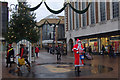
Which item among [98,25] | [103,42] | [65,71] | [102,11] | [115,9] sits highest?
[102,11]

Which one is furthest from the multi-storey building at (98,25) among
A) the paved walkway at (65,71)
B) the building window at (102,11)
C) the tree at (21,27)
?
the paved walkway at (65,71)

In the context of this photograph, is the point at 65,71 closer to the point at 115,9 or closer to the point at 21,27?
the point at 21,27

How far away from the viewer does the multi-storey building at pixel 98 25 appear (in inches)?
966

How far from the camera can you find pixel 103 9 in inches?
1065

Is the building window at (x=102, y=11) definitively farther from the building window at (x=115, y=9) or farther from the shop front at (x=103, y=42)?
the shop front at (x=103, y=42)

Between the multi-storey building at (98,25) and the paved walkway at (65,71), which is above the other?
the multi-storey building at (98,25)

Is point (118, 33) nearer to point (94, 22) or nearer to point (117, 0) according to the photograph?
point (117, 0)

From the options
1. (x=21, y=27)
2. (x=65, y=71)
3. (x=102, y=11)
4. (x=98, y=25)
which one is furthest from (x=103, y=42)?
(x=65, y=71)

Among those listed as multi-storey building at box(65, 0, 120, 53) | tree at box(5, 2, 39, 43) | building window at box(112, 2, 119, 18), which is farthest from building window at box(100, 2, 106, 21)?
tree at box(5, 2, 39, 43)

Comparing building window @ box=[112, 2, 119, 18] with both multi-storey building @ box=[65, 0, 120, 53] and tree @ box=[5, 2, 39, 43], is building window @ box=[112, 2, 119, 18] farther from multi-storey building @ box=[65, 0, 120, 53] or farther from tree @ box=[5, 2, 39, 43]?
tree @ box=[5, 2, 39, 43]

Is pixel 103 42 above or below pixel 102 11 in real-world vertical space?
below

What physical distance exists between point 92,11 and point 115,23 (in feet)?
24.4

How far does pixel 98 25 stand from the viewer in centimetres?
2816

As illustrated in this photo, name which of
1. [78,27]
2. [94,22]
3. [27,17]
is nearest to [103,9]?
[94,22]
